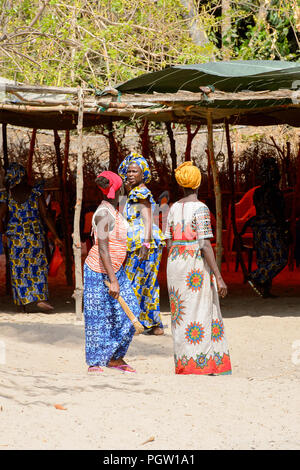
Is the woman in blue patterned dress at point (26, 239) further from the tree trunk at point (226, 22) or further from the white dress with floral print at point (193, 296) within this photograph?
the tree trunk at point (226, 22)

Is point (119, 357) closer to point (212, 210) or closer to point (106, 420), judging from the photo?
point (106, 420)

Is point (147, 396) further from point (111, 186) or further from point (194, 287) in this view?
point (111, 186)

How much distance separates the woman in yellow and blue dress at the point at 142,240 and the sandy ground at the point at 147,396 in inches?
12.1

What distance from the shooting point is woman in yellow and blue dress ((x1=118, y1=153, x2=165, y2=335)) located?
664 centimetres

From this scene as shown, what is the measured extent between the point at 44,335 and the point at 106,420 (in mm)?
3003

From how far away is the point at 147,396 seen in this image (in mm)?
4762

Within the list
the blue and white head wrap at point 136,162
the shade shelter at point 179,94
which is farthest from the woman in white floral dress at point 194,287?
the shade shelter at point 179,94

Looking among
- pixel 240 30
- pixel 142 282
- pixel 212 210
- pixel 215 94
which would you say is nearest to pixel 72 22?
pixel 212 210

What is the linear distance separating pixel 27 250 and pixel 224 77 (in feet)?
9.98

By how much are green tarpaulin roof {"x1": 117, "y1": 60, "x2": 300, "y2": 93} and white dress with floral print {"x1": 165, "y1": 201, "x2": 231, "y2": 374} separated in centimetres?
199

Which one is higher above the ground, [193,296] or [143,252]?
[143,252]

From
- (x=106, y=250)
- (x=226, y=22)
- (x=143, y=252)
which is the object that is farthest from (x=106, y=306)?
(x=226, y=22)

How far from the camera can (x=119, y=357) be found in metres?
5.55

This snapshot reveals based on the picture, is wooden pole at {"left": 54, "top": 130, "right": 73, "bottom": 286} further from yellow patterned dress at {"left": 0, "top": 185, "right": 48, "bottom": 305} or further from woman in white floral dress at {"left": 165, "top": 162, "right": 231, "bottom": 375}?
woman in white floral dress at {"left": 165, "top": 162, "right": 231, "bottom": 375}
